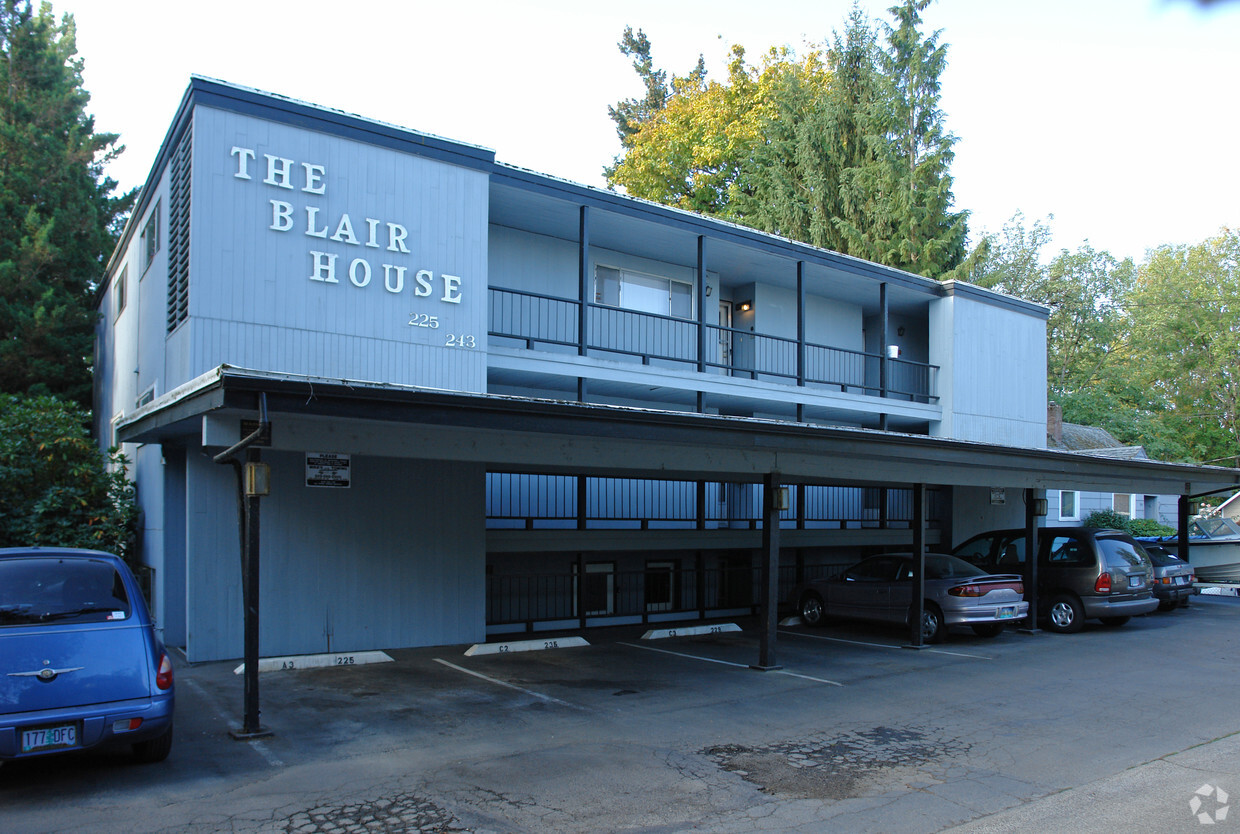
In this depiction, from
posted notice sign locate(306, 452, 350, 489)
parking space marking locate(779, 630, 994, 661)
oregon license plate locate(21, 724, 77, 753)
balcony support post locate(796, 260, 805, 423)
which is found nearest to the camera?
oregon license plate locate(21, 724, 77, 753)

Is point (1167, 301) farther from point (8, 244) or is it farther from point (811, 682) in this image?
point (8, 244)

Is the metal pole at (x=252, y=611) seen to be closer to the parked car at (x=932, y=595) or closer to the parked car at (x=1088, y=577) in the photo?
the parked car at (x=932, y=595)

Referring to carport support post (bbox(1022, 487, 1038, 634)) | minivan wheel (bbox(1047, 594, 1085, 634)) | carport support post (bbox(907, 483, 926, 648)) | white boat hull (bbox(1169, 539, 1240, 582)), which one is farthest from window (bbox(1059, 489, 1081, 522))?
carport support post (bbox(907, 483, 926, 648))

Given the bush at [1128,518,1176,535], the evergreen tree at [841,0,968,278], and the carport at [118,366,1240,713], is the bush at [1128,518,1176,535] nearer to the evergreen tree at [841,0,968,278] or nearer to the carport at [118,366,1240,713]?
the evergreen tree at [841,0,968,278]

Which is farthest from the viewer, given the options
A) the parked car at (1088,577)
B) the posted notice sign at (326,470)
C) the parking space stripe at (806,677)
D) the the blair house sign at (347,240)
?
the parked car at (1088,577)

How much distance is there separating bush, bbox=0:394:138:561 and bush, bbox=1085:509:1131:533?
27874mm

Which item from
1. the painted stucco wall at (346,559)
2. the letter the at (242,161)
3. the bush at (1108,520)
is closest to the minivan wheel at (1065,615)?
the painted stucco wall at (346,559)

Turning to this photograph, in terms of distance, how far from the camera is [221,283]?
1098 centimetres

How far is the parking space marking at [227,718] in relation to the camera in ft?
23.1

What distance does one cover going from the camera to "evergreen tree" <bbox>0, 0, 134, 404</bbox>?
2373cm

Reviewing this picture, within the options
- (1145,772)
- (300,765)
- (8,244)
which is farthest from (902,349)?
(8,244)

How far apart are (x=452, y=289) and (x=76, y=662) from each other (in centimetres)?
755

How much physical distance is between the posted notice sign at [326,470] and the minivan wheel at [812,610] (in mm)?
8446

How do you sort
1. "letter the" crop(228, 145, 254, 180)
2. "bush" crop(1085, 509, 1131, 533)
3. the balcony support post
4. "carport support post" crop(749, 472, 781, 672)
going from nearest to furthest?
"letter the" crop(228, 145, 254, 180), "carport support post" crop(749, 472, 781, 672), the balcony support post, "bush" crop(1085, 509, 1131, 533)
